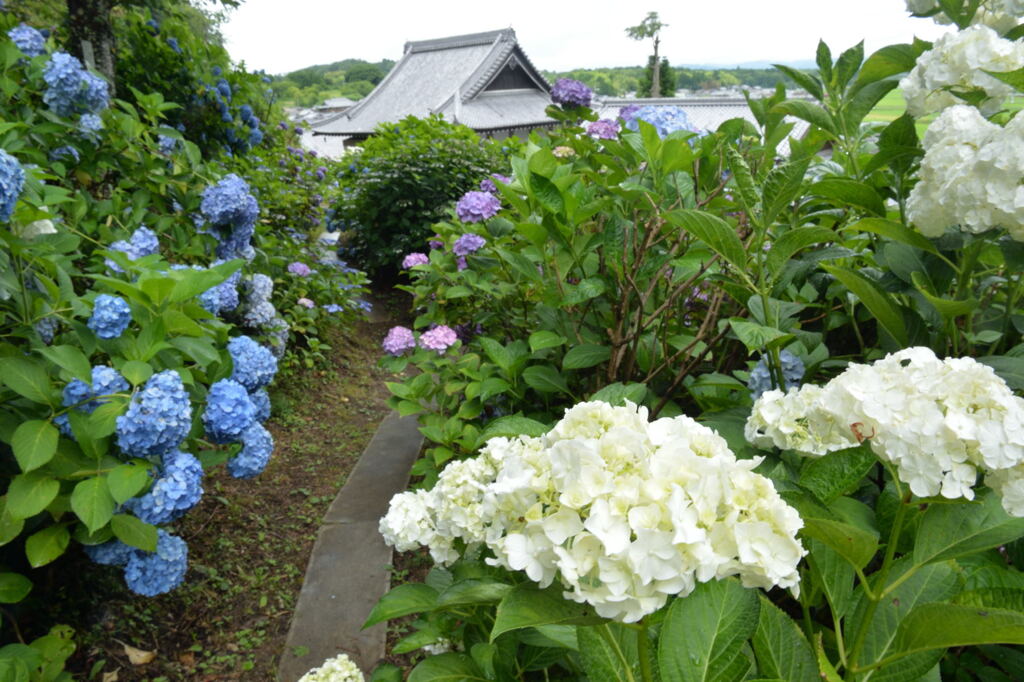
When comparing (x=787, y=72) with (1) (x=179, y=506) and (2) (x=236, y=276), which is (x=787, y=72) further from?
(2) (x=236, y=276)

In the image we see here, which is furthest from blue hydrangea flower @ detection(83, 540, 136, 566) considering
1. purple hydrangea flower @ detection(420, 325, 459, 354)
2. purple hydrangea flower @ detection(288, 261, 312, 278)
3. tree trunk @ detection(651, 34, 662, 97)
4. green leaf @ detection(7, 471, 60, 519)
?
tree trunk @ detection(651, 34, 662, 97)

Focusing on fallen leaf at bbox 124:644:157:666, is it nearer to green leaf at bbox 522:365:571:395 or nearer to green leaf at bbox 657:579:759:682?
green leaf at bbox 522:365:571:395

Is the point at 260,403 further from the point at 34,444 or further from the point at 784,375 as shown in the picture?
the point at 784,375

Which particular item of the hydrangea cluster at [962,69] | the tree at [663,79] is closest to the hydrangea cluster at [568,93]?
the hydrangea cluster at [962,69]

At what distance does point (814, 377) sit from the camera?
131 cm

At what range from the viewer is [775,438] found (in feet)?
2.85

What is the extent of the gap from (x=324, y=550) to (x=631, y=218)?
6.45 feet

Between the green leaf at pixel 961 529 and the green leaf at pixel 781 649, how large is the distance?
18 cm

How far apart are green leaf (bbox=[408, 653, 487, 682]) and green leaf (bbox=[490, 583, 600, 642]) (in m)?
0.39

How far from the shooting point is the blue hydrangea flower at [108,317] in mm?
1484

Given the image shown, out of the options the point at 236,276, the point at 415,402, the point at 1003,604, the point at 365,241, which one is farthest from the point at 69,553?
the point at 365,241

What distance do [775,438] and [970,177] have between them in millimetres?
484

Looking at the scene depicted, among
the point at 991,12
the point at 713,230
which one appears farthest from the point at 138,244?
the point at 991,12

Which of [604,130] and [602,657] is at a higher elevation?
[604,130]
